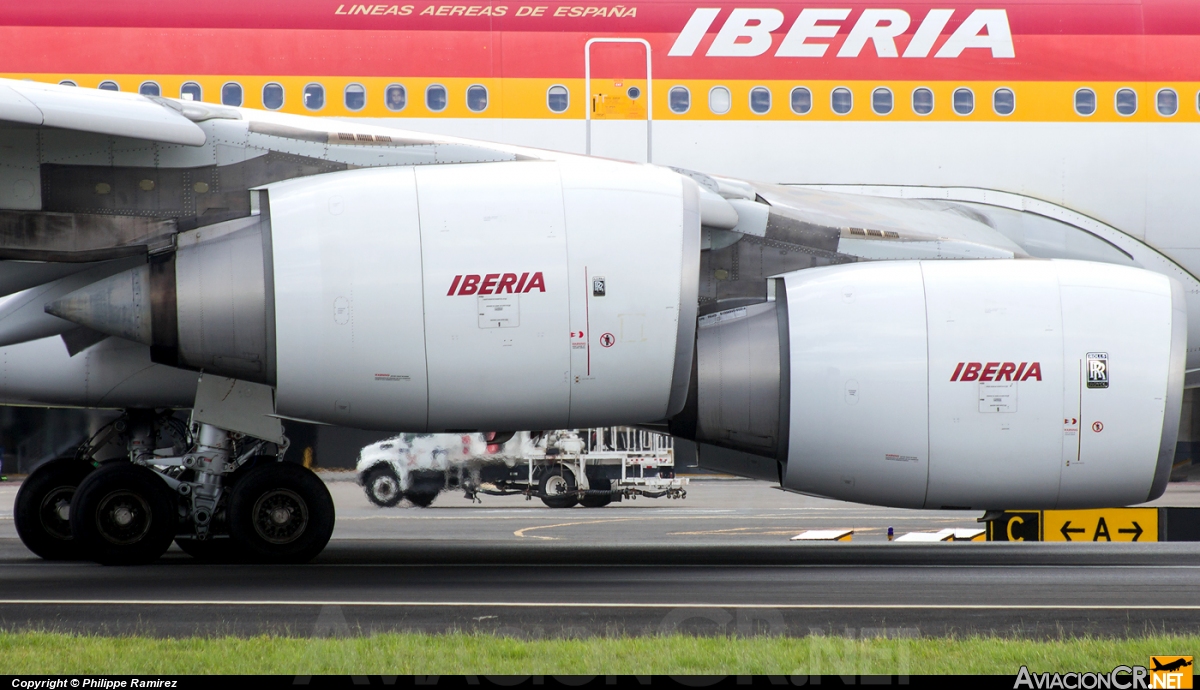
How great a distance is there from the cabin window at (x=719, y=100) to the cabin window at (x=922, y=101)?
1782 millimetres

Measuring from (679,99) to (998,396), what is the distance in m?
4.11

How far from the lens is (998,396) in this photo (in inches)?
384

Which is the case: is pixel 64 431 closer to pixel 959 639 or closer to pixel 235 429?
pixel 235 429

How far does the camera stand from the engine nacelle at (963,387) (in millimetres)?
9773

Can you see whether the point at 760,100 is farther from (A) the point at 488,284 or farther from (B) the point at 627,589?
(B) the point at 627,589

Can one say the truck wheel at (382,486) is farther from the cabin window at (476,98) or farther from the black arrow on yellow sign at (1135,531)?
the black arrow on yellow sign at (1135,531)

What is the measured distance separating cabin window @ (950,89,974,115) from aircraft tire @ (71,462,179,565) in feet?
26.5

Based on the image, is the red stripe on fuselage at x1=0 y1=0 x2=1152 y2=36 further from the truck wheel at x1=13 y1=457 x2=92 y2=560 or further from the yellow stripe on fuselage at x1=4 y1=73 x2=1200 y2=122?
the truck wheel at x1=13 y1=457 x2=92 y2=560

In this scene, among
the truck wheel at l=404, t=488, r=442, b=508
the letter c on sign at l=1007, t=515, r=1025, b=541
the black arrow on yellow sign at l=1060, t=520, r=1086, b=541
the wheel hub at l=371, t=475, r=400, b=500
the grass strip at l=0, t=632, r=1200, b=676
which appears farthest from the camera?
the truck wheel at l=404, t=488, r=442, b=508

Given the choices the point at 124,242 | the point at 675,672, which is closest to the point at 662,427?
the point at 124,242

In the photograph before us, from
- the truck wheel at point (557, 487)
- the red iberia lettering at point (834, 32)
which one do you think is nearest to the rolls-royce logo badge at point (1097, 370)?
the red iberia lettering at point (834, 32)

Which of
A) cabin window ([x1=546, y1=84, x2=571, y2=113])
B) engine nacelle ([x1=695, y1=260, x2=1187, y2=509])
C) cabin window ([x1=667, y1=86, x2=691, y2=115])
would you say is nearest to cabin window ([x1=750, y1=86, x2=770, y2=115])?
cabin window ([x1=667, y1=86, x2=691, y2=115])

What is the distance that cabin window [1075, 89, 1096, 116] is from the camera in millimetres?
11961

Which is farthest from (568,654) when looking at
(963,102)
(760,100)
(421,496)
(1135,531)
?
(421,496)
